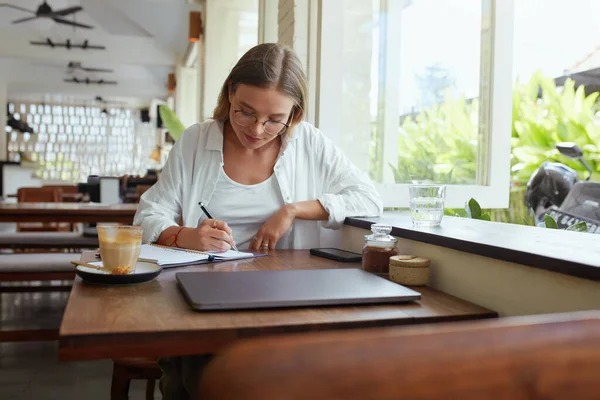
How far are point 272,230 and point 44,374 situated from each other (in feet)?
5.71

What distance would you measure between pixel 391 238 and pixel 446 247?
16cm

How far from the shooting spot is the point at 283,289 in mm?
1112

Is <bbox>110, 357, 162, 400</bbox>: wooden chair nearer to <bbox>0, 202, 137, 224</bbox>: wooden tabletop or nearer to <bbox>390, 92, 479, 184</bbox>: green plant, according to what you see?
<bbox>390, 92, 479, 184</bbox>: green plant

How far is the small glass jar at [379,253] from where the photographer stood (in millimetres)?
1415

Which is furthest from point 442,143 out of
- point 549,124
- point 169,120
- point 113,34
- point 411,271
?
point 113,34

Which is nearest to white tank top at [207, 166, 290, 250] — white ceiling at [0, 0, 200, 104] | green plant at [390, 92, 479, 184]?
green plant at [390, 92, 479, 184]

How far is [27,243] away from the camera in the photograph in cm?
380

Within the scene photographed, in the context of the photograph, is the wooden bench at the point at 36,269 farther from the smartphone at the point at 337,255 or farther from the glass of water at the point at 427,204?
the glass of water at the point at 427,204

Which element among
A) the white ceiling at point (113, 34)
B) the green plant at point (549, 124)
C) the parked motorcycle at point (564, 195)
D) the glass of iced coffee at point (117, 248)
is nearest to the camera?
the glass of iced coffee at point (117, 248)

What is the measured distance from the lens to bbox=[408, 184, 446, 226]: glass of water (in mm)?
1659

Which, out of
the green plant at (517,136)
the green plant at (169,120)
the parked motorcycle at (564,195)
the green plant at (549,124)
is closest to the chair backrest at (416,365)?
the parked motorcycle at (564,195)

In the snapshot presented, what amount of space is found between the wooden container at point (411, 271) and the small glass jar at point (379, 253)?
0.08 m

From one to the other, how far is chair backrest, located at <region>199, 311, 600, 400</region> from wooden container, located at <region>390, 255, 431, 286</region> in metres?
0.96

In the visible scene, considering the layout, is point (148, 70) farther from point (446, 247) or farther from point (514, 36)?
point (446, 247)
